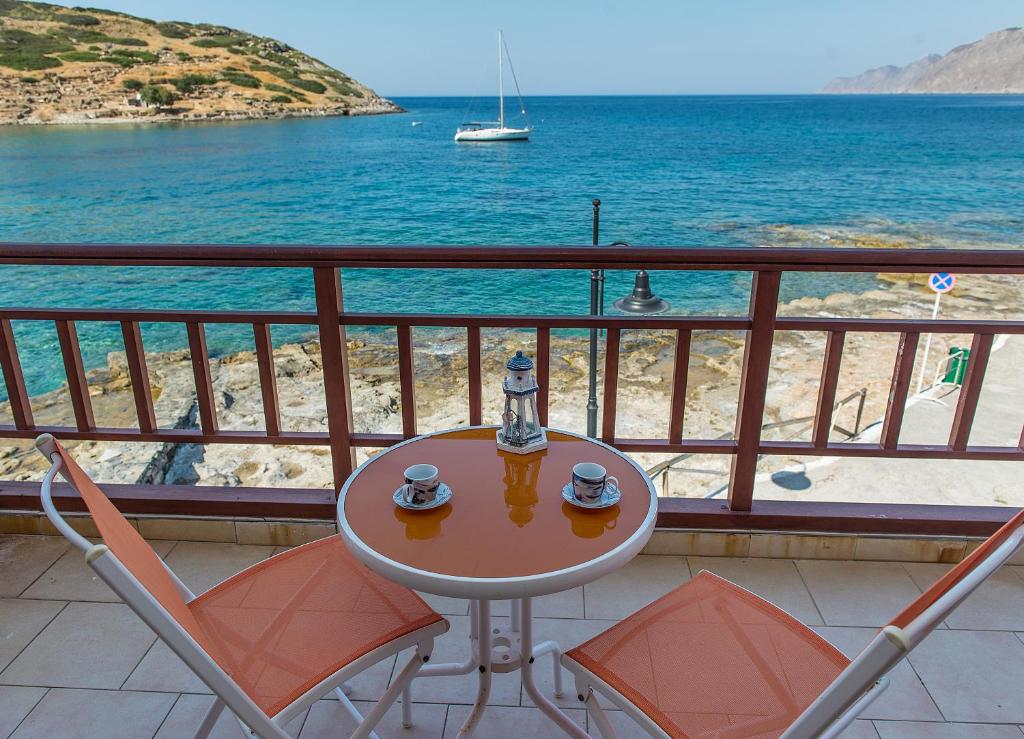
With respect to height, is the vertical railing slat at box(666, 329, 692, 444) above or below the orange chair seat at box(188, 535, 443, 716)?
above

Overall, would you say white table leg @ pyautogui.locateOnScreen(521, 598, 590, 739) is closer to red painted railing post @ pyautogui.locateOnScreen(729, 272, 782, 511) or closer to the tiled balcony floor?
the tiled balcony floor

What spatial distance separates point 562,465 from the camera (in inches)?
64.8

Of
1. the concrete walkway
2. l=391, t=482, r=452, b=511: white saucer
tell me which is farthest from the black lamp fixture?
l=391, t=482, r=452, b=511: white saucer

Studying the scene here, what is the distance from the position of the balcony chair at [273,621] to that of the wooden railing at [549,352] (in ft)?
2.65

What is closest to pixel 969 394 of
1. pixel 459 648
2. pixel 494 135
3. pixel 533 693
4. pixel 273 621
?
pixel 533 693

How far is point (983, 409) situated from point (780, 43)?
2292 inches

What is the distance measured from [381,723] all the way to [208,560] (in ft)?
3.54

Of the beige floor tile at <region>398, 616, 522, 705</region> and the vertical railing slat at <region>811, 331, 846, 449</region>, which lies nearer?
the beige floor tile at <region>398, 616, 522, 705</region>

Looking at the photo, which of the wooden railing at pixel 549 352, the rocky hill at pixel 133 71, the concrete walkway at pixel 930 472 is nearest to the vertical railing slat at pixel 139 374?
the wooden railing at pixel 549 352

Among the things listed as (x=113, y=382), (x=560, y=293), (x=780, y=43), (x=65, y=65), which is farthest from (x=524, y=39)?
(x=113, y=382)

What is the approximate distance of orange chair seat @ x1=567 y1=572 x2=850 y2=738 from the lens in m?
1.21

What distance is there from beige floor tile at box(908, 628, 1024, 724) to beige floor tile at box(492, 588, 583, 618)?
3.29ft

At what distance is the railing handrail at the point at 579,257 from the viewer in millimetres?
2012

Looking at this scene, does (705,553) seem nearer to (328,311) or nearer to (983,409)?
(328,311)
